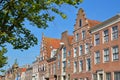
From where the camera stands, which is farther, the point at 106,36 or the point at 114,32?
the point at 106,36

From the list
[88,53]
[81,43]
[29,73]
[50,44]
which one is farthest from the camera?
[29,73]

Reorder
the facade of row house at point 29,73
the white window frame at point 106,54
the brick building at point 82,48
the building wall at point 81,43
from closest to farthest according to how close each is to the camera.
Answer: the white window frame at point 106,54 < the brick building at point 82,48 < the building wall at point 81,43 < the facade of row house at point 29,73

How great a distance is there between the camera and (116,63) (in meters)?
35.2

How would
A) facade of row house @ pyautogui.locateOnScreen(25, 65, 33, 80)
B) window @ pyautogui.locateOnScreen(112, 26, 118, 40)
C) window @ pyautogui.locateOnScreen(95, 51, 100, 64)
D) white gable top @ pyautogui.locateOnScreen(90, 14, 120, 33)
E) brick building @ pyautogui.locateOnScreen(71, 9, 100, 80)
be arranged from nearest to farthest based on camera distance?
white gable top @ pyautogui.locateOnScreen(90, 14, 120, 33) → window @ pyautogui.locateOnScreen(112, 26, 118, 40) → window @ pyautogui.locateOnScreen(95, 51, 100, 64) → brick building @ pyautogui.locateOnScreen(71, 9, 100, 80) → facade of row house @ pyautogui.locateOnScreen(25, 65, 33, 80)

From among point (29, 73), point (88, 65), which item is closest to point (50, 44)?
point (29, 73)

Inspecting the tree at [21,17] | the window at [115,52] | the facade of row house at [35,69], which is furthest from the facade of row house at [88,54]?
the tree at [21,17]

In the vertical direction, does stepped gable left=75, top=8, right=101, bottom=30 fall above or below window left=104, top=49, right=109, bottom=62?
above

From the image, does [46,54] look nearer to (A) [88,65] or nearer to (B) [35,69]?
(B) [35,69]

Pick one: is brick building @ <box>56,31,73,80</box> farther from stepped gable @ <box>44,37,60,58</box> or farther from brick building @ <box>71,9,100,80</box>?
stepped gable @ <box>44,37,60,58</box>

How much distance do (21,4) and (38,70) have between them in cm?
5440

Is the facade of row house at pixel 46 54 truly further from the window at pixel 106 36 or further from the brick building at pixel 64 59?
the window at pixel 106 36

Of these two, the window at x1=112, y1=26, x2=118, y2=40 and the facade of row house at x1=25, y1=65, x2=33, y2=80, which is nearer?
the window at x1=112, y1=26, x2=118, y2=40

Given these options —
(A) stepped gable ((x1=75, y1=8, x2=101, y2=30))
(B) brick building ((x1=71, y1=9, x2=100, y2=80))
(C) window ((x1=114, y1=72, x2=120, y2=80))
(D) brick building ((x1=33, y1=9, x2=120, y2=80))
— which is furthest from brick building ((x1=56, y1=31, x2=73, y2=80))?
(C) window ((x1=114, y1=72, x2=120, y2=80))

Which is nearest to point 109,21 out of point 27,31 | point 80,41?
point 80,41
